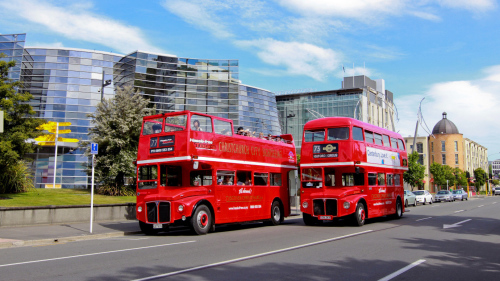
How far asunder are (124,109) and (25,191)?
7.24 meters

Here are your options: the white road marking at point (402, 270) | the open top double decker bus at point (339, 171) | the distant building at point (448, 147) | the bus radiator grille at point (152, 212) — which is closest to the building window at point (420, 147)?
the distant building at point (448, 147)

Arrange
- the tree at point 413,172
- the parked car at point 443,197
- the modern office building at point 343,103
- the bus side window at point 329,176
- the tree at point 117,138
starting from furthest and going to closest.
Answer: the modern office building at point 343,103, the tree at point 413,172, the parked car at point 443,197, the tree at point 117,138, the bus side window at point 329,176

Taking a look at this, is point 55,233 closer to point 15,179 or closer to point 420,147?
point 15,179

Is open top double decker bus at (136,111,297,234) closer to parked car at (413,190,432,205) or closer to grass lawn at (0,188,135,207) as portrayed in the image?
grass lawn at (0,188,135,207)

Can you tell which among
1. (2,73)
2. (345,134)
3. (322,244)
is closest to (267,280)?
(322,244)

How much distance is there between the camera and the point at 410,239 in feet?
41.5

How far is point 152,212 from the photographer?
14.6m

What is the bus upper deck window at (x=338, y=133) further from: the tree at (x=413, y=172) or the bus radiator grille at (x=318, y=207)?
the tree at (x=413, y=172)

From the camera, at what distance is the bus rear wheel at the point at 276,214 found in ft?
62.0

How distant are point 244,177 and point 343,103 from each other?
2818 inches

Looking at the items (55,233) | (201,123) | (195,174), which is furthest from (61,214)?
(201,123)

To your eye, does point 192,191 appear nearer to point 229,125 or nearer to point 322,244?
point 229,125

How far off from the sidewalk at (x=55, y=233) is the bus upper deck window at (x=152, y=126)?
3.74 m

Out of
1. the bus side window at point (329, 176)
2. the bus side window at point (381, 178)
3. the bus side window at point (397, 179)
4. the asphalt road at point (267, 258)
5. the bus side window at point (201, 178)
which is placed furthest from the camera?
the bus side window at point (397, 179)
